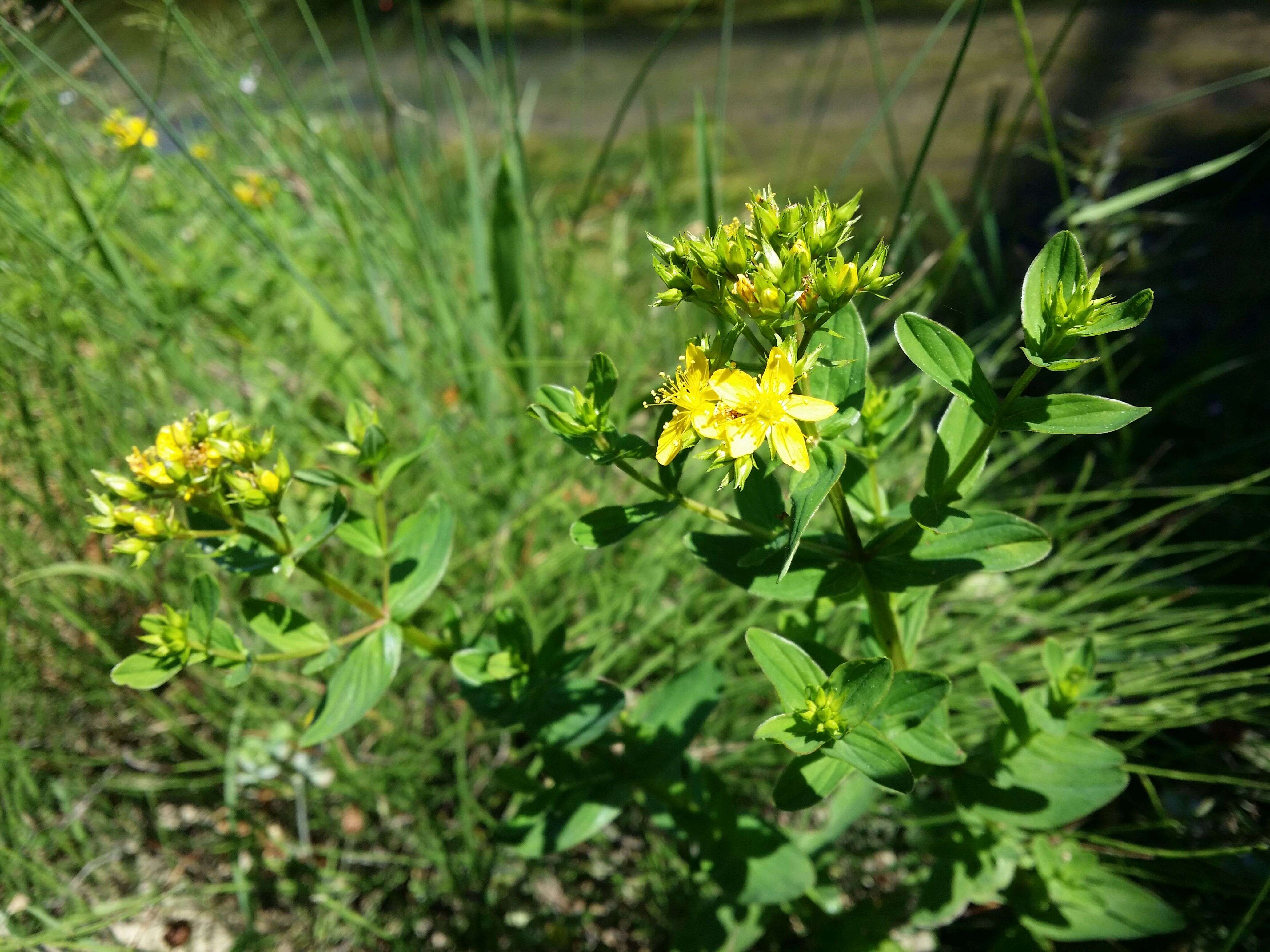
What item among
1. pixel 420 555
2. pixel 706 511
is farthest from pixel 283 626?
pixel 706 511

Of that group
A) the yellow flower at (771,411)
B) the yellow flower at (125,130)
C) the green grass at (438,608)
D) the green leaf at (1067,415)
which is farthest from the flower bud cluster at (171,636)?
the yellow flower at (125,130)

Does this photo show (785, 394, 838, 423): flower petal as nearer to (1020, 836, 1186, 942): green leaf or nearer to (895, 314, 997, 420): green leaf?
(895, 314, 997, 420): green leaf

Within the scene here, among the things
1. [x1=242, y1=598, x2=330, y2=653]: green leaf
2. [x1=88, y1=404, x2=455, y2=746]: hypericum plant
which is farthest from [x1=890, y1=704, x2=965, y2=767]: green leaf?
[x1=242, y1=598, x2=330, y2=653]: green leaf

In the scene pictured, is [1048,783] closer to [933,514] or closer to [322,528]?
[933,514]

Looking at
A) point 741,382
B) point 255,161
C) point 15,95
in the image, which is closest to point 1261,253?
point 741,382

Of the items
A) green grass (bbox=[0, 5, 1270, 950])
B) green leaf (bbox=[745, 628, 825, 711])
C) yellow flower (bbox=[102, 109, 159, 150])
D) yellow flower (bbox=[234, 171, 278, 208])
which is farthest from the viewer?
yellow flower (bbox=[234, 171, 278, 208])

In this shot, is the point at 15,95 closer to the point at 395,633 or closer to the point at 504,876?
the point at 395,633
